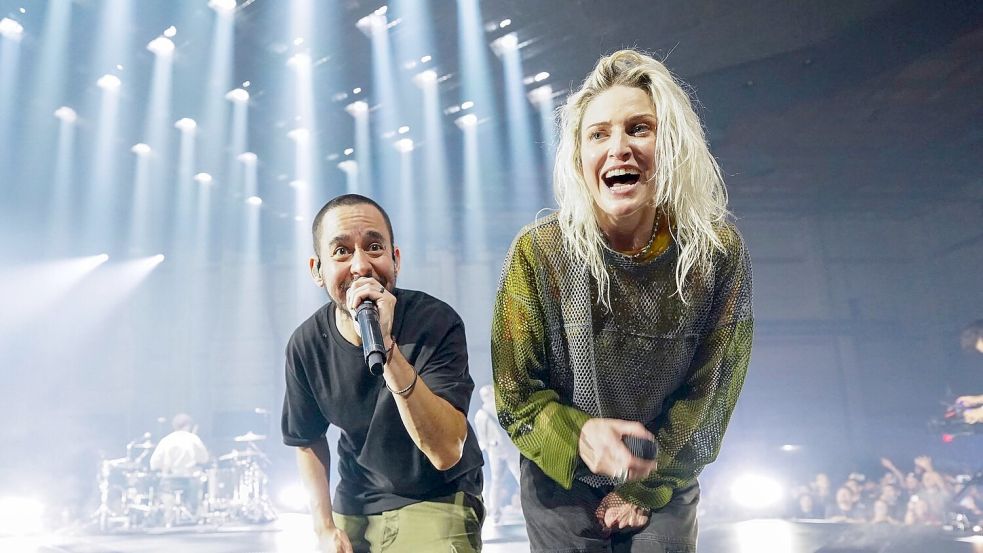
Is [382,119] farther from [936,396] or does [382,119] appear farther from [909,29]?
[936,396]

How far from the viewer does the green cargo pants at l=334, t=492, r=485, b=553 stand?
146 centimetres

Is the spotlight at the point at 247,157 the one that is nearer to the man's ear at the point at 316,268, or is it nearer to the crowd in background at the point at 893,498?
the crowd in background at the point at 893,498

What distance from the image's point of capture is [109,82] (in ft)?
23.1

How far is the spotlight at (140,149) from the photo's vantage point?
25.2 ft

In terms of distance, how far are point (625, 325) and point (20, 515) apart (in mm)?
7259

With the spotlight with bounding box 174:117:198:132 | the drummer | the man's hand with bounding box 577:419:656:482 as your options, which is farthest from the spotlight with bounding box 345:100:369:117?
the man's hand with bounding box 577:419:656:482

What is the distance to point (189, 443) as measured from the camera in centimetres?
625

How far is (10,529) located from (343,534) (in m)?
6.39

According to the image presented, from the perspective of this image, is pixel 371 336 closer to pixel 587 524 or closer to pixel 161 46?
pixel 587 524

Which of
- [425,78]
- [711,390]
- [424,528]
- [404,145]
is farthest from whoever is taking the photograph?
[404,145]

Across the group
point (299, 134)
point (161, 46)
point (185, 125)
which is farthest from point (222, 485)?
point (161, 46)

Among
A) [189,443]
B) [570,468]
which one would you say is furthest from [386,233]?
[189,443]

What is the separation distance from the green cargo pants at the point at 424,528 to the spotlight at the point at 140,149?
7.38m

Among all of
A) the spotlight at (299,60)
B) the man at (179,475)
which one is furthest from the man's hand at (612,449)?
the spotlight at (299,60)
